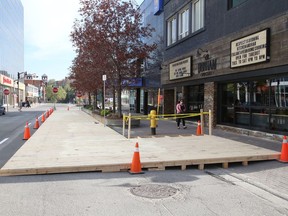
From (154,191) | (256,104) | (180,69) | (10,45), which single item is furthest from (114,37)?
(10,45)

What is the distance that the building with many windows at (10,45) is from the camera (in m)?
71.1

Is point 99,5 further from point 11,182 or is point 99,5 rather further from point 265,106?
point 11,182

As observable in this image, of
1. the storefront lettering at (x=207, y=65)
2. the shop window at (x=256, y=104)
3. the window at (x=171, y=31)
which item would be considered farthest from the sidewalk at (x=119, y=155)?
the window at (x=171, y=31)

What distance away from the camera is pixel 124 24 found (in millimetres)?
21406

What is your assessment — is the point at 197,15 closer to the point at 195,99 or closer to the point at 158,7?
the point at 195,99

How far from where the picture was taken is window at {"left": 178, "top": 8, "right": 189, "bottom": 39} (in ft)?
71.8

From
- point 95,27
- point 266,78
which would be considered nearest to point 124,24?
point 95,27

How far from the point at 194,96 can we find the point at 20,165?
580 inches

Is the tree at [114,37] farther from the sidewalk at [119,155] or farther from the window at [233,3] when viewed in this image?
the sidewalk at [119,155]

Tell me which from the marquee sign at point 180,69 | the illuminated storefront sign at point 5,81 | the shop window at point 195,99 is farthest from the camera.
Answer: the illuminated storefront sign at point 5,81

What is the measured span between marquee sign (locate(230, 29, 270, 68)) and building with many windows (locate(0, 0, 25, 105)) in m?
54.3

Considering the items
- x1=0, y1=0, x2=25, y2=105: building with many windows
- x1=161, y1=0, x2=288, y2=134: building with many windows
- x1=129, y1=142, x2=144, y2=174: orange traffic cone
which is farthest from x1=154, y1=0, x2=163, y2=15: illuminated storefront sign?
x1=0, y1=0, x2=25, y2=105: building with many windows

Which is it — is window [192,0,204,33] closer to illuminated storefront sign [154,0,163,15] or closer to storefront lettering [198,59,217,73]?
storefront lettering [198,59,217,73]

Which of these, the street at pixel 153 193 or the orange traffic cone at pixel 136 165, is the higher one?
the orange traffic cone at pixel 136 165
